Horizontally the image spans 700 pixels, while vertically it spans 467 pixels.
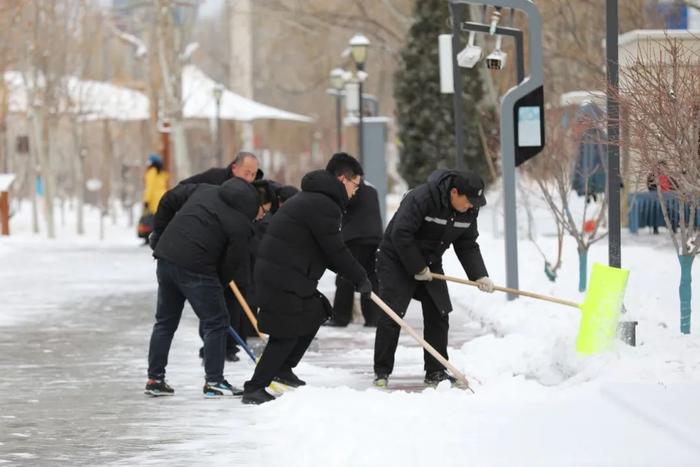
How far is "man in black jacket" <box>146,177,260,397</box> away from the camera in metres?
11.2

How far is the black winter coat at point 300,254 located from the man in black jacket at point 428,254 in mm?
794

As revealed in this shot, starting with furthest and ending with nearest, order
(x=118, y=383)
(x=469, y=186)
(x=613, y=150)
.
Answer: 1. (x=613, y=150)
2. (x=118, y=383)
3. (x=469, y=186)

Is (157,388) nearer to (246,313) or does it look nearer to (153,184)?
(246,313)

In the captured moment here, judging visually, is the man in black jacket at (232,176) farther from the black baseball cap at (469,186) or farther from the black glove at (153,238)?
the black baseball cap at (469,186)

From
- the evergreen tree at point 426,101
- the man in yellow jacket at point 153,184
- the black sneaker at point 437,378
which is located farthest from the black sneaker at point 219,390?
the evergreen tree at point 426,101

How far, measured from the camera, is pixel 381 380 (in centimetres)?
1181

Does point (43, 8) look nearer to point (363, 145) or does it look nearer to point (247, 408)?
point (363, 145)

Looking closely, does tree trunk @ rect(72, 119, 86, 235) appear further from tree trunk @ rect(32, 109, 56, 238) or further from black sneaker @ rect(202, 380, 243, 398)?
black sneaker @ rect(202, 380, 243, 398)

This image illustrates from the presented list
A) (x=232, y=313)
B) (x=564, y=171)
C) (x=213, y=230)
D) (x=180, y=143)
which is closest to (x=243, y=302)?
(x=232, y=313)

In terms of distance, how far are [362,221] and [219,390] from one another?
4.63 meters

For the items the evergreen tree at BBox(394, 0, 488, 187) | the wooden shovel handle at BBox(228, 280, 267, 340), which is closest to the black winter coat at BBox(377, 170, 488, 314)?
the wooden shovel handle at BBox(228, 280, 267, 340)

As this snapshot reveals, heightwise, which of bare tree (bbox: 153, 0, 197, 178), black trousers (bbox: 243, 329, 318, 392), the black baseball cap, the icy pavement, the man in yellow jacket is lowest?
the icy pavement

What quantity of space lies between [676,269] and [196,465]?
44.2ft

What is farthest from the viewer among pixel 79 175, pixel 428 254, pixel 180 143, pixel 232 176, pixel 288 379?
pixel 79 175
